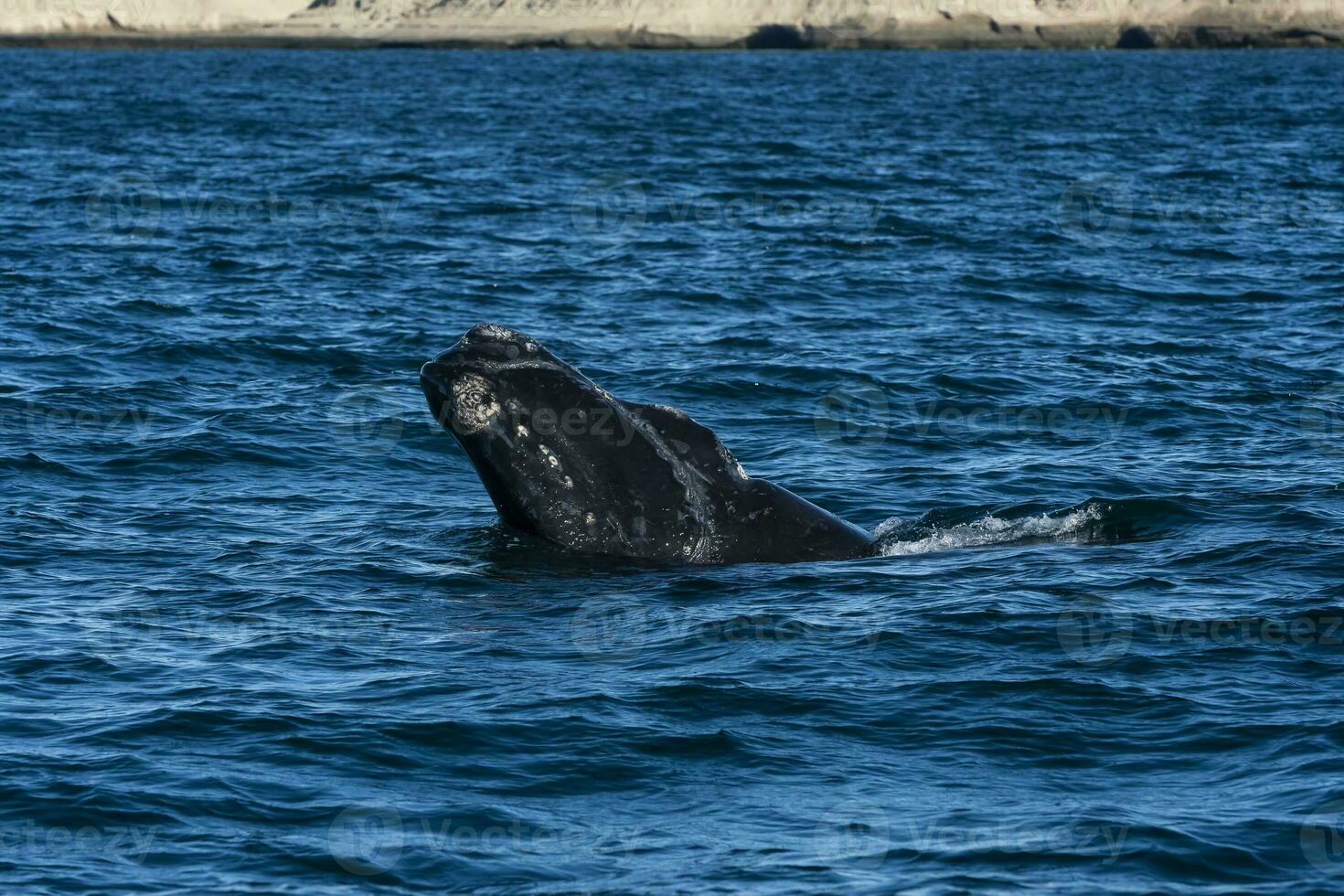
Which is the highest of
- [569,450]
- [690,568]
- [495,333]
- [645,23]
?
[645,23]

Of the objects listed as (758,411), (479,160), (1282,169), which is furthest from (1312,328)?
(479,160)

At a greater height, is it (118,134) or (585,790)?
(118,134)

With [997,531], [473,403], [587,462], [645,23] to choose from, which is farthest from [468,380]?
[645,23]

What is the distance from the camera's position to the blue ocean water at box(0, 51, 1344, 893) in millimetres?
9766

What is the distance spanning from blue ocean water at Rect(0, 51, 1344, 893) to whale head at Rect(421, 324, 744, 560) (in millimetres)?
438

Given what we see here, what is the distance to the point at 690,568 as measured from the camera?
14102mm

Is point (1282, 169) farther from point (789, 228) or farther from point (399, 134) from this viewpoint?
point (399, 134)

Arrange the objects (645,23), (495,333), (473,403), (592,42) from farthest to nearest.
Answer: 1. (592,42)
2. (645,23)
3. (495,333)
4. (473,403)

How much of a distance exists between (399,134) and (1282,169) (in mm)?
29163

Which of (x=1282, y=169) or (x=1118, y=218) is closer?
(x=1118, y=218)

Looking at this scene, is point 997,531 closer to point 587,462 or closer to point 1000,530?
point 1000,530

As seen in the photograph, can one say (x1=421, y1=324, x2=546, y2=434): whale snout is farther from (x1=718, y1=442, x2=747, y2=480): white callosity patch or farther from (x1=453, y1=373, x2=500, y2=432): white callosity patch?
(x1=718, y1=442, x2=747, y2=480): white callosity patch

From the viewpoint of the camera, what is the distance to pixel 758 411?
71.9 ft

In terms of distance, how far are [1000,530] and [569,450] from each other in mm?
4589
